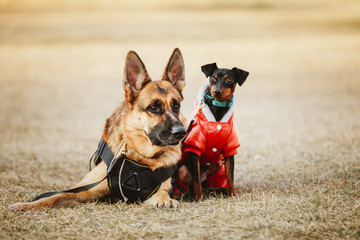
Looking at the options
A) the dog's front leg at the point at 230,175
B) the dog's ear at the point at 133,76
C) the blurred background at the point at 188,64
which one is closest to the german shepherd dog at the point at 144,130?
the dog's ear at the point at 133,76

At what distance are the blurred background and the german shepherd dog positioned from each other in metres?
2.66

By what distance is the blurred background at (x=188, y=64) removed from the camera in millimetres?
9188

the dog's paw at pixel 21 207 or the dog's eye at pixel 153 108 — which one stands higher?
the dog's eye at pixel 153 108

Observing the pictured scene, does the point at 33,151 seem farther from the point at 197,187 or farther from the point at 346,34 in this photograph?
the point at 346,34

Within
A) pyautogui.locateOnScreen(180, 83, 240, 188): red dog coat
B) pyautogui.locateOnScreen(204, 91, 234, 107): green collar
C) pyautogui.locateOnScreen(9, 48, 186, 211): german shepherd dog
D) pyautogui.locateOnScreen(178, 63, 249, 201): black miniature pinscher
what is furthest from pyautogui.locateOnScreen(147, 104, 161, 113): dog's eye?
pyautogui.locateOnScreen(204, 91, 234, 107): green collar

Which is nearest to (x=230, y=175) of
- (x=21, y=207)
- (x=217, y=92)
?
(x=217, y=92)

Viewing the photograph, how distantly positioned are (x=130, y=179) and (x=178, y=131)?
83 cm

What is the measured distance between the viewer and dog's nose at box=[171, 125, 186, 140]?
160 inches

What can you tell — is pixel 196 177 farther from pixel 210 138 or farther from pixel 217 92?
pixel 217 92

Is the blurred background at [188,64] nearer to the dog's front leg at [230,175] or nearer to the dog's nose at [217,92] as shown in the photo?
the dog's front leg at [230,175]

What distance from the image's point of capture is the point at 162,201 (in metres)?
4.17

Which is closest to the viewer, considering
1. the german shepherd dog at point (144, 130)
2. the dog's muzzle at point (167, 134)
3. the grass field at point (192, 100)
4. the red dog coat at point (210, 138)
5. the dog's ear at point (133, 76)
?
the grass field at point (192, 100)

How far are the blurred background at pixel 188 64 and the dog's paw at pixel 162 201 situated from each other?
276cm

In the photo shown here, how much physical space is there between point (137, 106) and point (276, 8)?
35786mm
